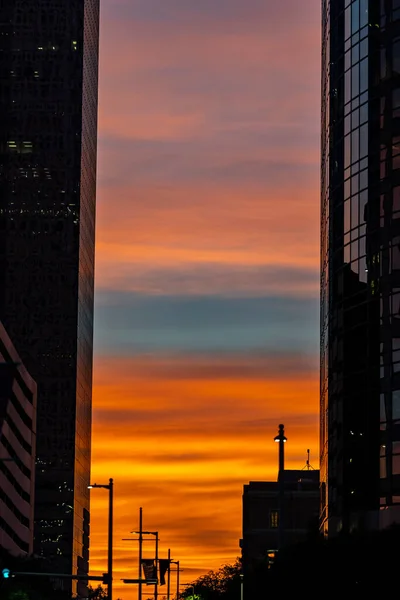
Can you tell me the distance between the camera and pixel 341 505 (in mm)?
101875

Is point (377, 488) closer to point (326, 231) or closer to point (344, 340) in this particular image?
point (344, 340)

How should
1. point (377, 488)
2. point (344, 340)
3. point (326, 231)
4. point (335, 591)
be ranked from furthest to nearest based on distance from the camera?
point (326, 231) → point (344, 340) → point (377, 488) → point (335, 591)

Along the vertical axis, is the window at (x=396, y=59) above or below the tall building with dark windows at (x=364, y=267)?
above

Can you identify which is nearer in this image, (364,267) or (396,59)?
(396,59)

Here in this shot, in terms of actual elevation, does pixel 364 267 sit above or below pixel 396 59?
below

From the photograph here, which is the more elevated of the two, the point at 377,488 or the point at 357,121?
the point at 357,121

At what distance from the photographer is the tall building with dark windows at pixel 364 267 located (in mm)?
96438

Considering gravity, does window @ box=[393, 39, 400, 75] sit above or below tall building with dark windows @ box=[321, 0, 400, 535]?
above

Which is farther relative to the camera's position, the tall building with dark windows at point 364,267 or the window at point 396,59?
the window at point 396,59

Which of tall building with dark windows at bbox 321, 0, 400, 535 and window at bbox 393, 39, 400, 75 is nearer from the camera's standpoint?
tall building with dark windows at bbox 321, 0, 400, 535

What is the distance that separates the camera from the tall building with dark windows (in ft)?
316

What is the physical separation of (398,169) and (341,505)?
2293 centimetres

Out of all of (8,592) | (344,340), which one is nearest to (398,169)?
(344,340)

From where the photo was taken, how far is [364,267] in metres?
100
